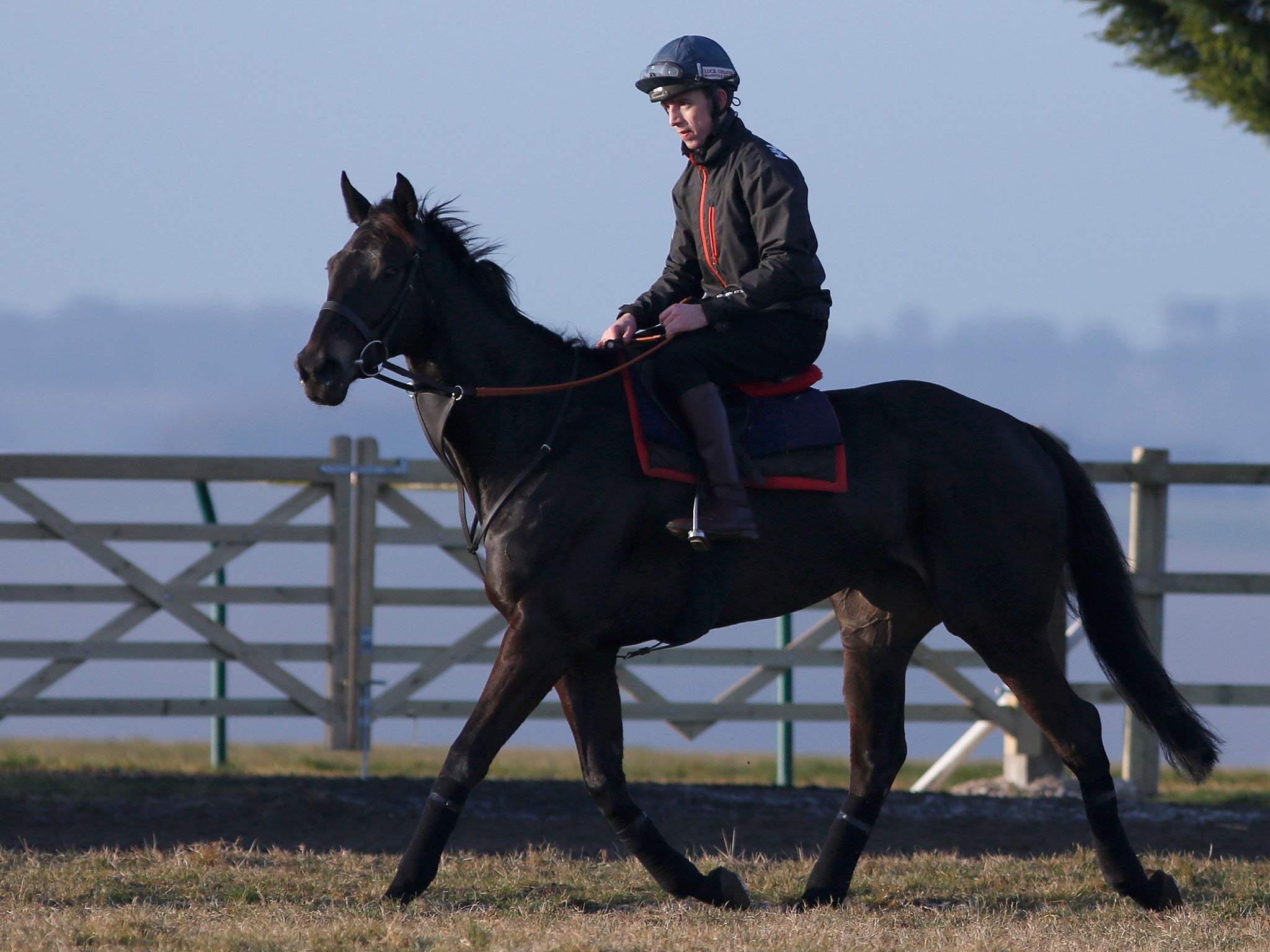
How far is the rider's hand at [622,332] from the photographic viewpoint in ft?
16.4

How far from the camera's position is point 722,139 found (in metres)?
5.05

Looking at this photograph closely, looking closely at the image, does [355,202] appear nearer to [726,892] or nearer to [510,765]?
[726,892]

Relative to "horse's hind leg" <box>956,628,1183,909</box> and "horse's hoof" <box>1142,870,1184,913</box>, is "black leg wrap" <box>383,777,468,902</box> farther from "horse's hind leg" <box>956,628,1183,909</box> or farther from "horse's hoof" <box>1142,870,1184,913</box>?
"horse's hoof" <box>1142,870,1184,913</box>

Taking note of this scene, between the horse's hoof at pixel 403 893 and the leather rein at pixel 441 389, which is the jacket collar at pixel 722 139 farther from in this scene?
the horse's hoof at pixel 403 893

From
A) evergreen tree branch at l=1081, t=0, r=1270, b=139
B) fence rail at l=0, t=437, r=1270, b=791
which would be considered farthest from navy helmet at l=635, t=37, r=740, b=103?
evergreen tree branch at l=1081, t=0, r=1270, b=139

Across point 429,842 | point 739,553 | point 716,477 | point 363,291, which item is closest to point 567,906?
point 429,842

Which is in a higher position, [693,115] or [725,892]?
[693,115]

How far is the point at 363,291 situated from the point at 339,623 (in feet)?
16.8

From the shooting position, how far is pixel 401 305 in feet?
15.0

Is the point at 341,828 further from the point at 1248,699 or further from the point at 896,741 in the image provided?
the point at 1248,699

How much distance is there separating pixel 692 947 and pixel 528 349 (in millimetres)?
2022

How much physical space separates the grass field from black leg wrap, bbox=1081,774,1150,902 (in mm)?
97

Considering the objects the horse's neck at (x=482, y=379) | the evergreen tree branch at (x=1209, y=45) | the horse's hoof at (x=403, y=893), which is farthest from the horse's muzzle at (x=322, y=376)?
the evergreen tree branch at (x=1209, y=45)

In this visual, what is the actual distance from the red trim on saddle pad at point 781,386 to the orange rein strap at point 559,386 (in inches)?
13.1
